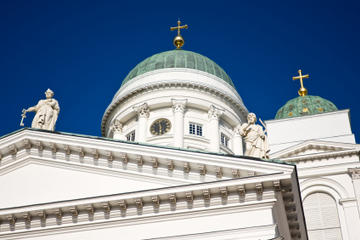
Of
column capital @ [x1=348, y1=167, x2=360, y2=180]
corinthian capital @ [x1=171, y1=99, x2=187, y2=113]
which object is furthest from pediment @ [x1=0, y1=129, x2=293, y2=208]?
corinthian capital @ [x1=171, y1=99, x2=187, y2=113]

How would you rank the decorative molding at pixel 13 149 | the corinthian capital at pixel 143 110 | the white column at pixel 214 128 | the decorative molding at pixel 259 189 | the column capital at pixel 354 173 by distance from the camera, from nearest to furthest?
the decorative molding at pixel 259 189 < the decorative molding at pixel 13 149 < the column capital at pixel 354 173 < the white column at pixel 214 128 < the corinthian capital at pixel 143 110

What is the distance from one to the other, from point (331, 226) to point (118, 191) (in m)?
16.4

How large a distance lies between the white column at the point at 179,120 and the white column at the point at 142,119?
1921 mm

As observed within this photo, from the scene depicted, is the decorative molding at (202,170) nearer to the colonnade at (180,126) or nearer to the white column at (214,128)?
the colonnade at (180,126)

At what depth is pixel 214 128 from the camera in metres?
42.2

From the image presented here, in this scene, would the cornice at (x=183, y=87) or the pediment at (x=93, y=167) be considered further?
the cornice at (x=183, y=87)

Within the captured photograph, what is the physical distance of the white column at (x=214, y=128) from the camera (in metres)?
41.2

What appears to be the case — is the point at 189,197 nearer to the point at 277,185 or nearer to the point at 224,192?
the point at 224,192

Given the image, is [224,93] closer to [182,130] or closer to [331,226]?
[182,130]

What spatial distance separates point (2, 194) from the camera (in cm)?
2234

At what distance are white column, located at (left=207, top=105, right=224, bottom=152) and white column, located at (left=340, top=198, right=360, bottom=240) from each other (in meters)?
9.95

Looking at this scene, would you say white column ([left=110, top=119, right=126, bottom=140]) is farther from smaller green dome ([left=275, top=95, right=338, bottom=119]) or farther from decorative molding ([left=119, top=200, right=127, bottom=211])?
decorative molding ([left=119, top=200, right=127, bottom=211])

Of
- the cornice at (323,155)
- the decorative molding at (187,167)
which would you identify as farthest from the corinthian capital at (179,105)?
the decorative molding at (187,167)

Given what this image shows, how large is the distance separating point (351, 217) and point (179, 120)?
1342 centimetres
